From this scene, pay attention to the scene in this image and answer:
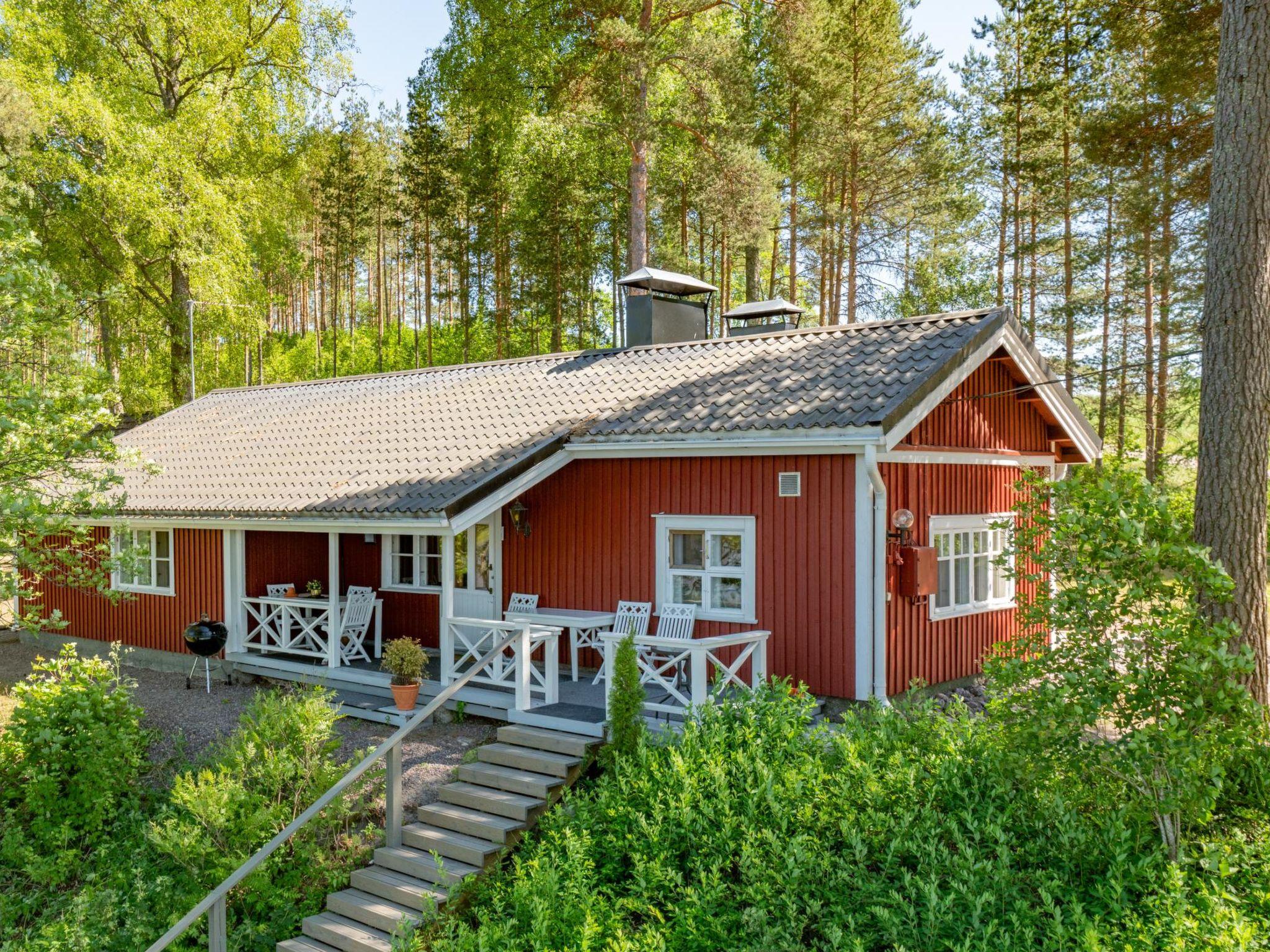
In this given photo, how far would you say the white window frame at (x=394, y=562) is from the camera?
42.6 ft

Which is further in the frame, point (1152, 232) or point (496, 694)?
point (1152, 232)

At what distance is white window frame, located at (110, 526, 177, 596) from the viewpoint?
14.0m

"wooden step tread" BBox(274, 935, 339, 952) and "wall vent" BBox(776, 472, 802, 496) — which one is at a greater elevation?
"wall vent" BBox(776, 472, 802, 496)

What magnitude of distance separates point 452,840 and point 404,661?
2.87m

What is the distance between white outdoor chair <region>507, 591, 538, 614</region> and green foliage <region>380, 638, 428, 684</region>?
147cm

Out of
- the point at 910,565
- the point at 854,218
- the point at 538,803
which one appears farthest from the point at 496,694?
the point at 854,218

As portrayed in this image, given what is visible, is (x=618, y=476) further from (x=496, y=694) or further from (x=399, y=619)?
(x=399, y=619)

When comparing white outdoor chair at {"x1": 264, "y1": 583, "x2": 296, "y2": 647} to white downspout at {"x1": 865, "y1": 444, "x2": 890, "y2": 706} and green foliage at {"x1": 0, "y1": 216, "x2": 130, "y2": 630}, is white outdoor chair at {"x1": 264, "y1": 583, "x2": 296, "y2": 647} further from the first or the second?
white downspout at {"x1": 865, "y1": 444, "x2": 890, "y2": 706}

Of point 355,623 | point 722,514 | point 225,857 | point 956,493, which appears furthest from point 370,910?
point 956,493

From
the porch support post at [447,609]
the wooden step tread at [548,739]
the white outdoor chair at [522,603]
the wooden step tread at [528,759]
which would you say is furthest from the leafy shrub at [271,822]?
the white outdoor chair at [522,603]

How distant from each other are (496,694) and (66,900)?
4.21m

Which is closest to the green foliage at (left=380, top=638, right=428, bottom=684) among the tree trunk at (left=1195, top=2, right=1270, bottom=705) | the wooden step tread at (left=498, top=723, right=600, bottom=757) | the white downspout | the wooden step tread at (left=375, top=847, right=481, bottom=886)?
the wooden step tread at (left=498, top=723, right=600, bottom=757)

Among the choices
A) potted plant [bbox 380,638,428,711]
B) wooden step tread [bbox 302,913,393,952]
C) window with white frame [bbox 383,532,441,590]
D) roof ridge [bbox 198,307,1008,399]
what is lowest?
wooden step tread [bbox 302,913,393,952]

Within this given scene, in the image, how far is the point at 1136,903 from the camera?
5543mm
